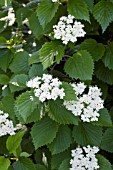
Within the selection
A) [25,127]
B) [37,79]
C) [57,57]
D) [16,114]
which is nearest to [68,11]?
[57,57]

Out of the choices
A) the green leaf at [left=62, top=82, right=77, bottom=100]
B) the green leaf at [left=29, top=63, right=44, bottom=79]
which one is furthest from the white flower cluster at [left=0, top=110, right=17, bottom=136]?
the green leaf at [left=62, top=82, right=77, bottom=100]

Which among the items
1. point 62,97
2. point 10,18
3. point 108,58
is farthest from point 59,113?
point 10,18

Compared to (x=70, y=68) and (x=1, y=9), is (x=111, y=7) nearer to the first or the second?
(x=70, y=68)

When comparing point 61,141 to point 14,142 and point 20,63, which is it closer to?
point 14,142

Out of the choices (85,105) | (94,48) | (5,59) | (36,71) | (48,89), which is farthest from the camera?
(5,59)

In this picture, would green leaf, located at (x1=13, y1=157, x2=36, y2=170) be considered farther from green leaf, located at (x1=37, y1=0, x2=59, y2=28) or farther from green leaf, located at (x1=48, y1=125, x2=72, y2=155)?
green leaf, located at (x1=37, y1=0, x2=59, y2=28)

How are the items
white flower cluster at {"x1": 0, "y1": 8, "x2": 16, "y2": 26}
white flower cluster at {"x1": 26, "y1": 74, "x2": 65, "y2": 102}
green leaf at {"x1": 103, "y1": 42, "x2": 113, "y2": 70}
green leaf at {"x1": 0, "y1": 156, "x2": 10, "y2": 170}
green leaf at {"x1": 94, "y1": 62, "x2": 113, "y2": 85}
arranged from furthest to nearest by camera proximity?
white flower cluster at {"x1": 0, "y1": 8, "x2": 16, "y2": 26} → green leaf at {"x1": 94, "y1": 62, "x2": 113, "y2": 85} → green leaf at {"x1": 103, "y1": 42, "x2": 113, "y2": 70} → green leaf at {"x1": 0, "y1": 156, "x2": 10, "y2": 170} → white flower cluster at {"x1": 26, "y1": 74, "x2": 65, "y2": 102}

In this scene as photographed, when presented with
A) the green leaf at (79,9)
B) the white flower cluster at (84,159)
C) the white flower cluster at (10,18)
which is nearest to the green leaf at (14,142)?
the white flower cluster at (84,159)

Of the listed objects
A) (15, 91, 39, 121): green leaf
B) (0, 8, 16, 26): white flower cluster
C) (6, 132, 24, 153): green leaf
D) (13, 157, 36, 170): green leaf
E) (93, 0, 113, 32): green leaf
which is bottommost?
(13, 157, 36, 170): green leaf
